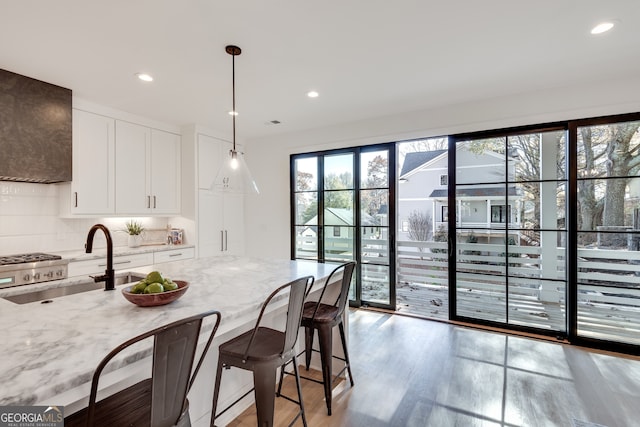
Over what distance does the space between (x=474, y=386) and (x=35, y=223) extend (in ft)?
14.7

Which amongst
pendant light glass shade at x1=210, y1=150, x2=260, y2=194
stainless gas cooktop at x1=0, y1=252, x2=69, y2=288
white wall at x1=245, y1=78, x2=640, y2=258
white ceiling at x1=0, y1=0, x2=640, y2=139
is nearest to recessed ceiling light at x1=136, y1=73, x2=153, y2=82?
white ceiling at x1=0, y1=0, x2=640, y2=139

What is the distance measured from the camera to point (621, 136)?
293cm

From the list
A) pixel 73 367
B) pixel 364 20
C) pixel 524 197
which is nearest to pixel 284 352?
pixel 73 367

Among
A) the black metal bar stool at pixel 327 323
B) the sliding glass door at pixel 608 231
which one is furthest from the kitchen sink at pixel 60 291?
the sliding glass door at pixel 608 231

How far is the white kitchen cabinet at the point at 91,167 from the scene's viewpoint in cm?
329

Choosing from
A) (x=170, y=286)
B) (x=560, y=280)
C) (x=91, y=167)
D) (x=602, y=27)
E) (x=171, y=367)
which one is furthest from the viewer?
(x=91, y=167)

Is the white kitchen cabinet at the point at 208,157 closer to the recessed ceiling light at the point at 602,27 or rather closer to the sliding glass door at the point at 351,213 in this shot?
the sliding glass door at the point at 351,213

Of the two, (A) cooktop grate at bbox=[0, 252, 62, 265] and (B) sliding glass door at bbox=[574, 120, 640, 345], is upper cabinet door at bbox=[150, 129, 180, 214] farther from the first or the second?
(B) sliding glass door at bbox=[574, 120, 640, 345]

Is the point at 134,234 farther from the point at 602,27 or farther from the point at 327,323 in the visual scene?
the point at 602,27

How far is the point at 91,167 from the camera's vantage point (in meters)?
3.42

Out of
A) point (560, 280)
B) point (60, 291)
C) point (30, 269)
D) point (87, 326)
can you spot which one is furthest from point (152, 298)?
point (560, 280)

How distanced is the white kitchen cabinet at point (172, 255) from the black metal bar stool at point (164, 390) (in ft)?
9.83

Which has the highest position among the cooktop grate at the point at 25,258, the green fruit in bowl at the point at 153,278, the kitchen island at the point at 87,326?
the green fruit in bowl at the point at 153,278

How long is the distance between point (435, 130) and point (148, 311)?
11.4 ft
